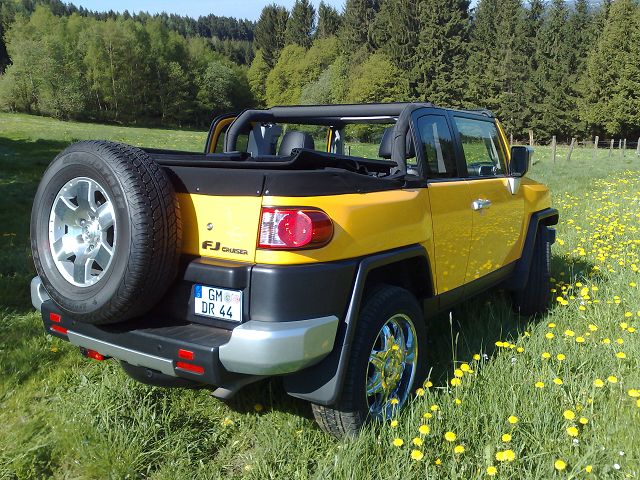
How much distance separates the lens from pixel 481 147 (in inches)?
159

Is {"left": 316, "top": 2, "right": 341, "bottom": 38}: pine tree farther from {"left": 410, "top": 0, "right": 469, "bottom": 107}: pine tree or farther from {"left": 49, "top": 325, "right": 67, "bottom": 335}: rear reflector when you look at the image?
{"left": 49, "top": 325, "right": 67, "bottom": 335}: rear reflector

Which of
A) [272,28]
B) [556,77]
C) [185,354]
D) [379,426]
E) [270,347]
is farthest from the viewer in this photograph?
[272,28]

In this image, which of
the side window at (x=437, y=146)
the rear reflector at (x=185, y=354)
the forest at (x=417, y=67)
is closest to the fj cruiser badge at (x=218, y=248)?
the rear reflector at (x=185, y=354)

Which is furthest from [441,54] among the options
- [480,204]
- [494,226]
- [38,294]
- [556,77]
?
[38,294]

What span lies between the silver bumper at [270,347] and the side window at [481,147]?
206 cm

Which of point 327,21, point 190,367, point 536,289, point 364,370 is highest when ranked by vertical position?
point 327,21

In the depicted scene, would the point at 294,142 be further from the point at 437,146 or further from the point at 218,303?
the point at 218,303

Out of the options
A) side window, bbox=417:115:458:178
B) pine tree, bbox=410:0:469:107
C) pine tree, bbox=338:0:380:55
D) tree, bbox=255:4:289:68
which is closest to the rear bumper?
side window, bbox=417:115:458:178

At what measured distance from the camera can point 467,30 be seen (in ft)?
218

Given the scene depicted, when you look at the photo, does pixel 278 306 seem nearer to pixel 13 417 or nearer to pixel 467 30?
pixel 13 417

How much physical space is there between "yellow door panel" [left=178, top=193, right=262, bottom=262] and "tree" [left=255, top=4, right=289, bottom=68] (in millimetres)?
112556

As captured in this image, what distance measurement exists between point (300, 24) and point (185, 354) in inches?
4308

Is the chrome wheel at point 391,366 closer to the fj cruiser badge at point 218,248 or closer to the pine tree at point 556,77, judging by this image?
the fj cruiser badge at point 218,248

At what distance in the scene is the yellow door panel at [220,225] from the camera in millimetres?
2234
